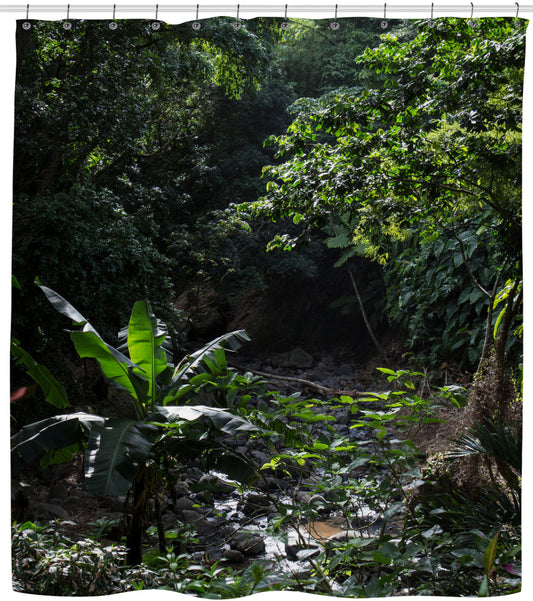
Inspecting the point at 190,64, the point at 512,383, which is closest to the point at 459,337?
the point at 512,383

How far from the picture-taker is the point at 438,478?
3146 millimetres

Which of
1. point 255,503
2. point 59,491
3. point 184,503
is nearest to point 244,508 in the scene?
point 255,503

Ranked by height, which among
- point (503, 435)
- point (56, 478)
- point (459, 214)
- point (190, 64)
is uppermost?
point (190, 64)

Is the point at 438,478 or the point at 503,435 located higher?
the point at 503,435

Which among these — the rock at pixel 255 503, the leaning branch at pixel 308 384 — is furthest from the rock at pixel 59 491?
the leaning branch at pixel 308 384

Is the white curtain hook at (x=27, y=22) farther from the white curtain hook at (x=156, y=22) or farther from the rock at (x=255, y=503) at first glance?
the rock at (x=255, y=503)

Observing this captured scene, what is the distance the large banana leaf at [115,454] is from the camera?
7.07ft

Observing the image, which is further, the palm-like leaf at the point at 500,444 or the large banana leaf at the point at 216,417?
the palm-like leaf at the point at 500,444

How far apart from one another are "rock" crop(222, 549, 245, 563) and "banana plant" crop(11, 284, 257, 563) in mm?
538

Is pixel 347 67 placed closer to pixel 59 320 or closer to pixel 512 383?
pixel 512 383

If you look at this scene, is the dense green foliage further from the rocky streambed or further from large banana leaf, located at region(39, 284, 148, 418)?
large banana leaf, located at region(39, 284, 148, 418)

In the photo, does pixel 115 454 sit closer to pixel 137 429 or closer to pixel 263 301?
pixel 137 429

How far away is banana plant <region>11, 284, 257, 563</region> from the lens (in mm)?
2268
